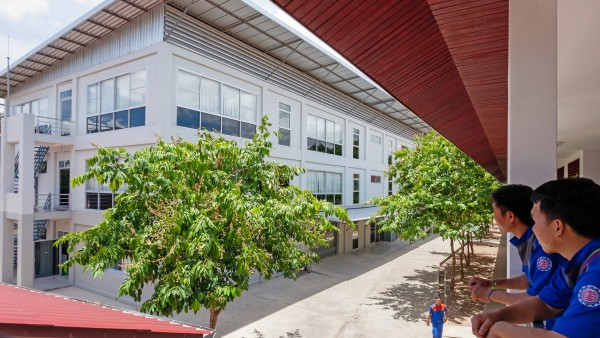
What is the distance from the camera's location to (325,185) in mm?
20750

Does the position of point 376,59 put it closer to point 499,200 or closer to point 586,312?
point 499,200

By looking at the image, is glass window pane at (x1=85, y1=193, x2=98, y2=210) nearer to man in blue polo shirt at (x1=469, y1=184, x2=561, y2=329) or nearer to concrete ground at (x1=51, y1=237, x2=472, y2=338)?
concrete ground at (x1=51, y1=237, x2=472, y2=338)

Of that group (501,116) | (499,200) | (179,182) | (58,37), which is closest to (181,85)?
(58,37)

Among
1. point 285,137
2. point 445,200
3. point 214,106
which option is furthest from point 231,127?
point 445,200

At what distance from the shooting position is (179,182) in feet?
21.9

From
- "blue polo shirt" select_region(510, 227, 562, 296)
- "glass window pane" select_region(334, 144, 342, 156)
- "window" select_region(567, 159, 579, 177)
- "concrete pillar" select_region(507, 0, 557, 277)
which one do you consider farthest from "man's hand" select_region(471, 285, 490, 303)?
"glass window pane" select_region(334, 144, 342, 156)

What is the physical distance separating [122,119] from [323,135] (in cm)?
1100

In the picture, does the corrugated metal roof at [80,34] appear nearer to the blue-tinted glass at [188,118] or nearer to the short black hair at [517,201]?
the blue-tinted glass at [188,118]

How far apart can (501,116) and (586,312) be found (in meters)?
5.01

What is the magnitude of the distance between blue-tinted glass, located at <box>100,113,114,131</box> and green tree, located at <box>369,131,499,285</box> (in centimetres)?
1133

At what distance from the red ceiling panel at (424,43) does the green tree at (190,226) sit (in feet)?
11.1

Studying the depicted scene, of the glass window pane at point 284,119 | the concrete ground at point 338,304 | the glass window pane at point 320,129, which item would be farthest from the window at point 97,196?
the glass window pane at point 320,129

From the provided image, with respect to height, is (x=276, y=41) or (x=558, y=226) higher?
(x=276, y=41)

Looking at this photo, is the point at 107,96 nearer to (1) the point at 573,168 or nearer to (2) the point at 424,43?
(2) the point at 424,43
